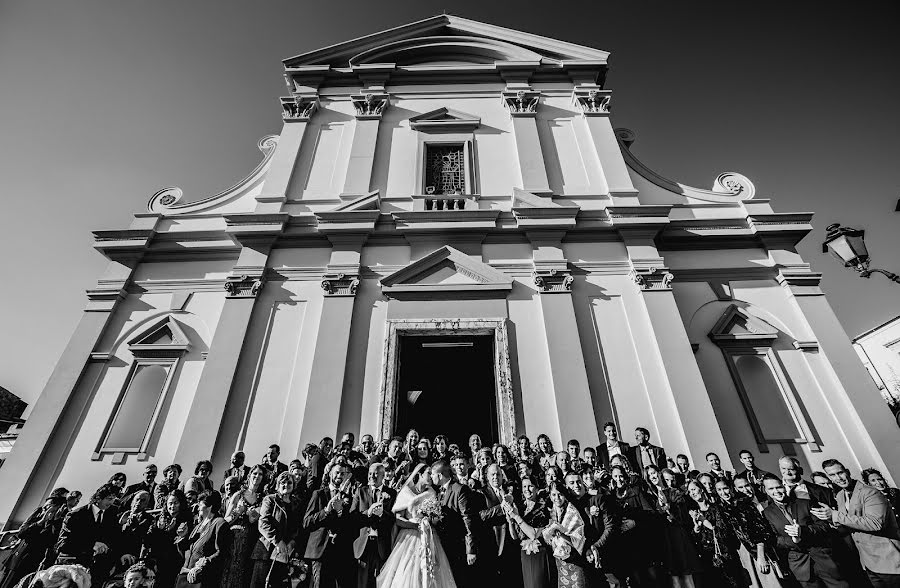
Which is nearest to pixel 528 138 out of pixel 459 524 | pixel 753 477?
pixel 753 477

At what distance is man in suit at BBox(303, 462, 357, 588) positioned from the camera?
4504 mm

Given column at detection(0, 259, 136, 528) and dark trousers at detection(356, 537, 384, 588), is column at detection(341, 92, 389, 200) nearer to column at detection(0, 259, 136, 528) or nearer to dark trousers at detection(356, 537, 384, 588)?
column at detection(0, 259, 136, 528)

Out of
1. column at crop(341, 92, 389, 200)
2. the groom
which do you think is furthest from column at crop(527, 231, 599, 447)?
column at crop(341, 92, 389, 200)

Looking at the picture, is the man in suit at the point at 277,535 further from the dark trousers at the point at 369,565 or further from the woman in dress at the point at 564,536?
the woman in dress at the point at 564,536

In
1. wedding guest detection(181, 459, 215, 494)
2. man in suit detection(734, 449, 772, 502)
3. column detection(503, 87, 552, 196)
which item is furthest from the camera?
column detection(503, 87, 552, 196)

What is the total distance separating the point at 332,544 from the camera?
15.0 ft

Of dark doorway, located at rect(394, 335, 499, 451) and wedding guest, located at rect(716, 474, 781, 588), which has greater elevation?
dark doorway, located at rect(394, 335, 499, 451)

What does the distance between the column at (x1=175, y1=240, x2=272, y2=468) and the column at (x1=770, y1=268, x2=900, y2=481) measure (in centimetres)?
1196

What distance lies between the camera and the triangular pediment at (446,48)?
1328 cm

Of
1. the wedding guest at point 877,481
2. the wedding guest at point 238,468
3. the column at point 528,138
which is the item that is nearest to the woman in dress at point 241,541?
the wedding guest at point 238,468

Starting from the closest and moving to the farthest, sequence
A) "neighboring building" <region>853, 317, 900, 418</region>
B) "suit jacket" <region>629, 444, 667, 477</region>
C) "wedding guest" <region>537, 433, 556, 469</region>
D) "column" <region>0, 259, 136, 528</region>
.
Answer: "suit jacket" <region>629, 444, 667, 477</region>
"wedding guest" <region>537, 433, 556, 469</region>
"column" <region>0, 259, 136, 528</region>
"neighboring building" <region>853, 317, 900, 418</region>

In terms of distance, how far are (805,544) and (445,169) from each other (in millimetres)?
10462

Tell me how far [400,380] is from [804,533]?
627 cm

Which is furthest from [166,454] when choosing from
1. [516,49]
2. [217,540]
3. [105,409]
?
[516,49]
